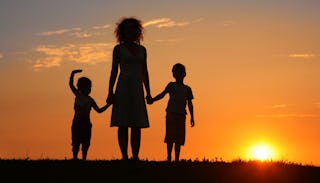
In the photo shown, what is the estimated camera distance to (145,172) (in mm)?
15477

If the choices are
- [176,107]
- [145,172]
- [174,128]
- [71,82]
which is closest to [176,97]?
[176,107]

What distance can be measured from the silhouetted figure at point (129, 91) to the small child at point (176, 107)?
374 centimetres

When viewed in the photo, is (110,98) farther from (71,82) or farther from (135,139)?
(71,82)

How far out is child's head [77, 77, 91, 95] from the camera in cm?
2041

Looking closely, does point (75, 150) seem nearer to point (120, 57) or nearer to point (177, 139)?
point (177, 139)

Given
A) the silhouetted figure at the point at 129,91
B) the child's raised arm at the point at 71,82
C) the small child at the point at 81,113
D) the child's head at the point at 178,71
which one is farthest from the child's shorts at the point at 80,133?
the silhouetted figure at the point at 129,91

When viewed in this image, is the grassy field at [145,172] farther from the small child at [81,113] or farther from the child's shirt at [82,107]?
the child's shirt at [82,107]

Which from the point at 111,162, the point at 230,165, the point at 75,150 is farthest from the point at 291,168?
the point at 75,150

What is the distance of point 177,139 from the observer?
2100 centimetres

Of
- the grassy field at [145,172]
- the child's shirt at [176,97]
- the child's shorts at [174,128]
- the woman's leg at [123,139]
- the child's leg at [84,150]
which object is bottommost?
the grassy field at [145,172]

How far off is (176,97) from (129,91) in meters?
4.00

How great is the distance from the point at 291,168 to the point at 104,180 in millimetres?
5522

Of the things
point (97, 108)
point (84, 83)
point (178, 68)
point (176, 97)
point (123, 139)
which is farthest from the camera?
point (178, 68)

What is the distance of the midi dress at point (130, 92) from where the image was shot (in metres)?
16.9
